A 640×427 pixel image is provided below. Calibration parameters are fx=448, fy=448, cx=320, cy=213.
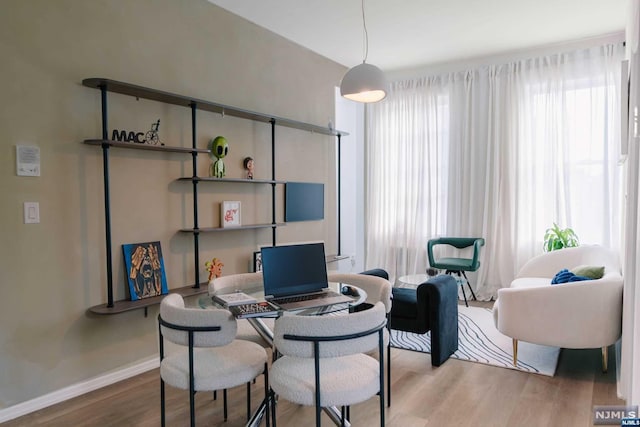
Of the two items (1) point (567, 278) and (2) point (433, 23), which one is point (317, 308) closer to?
(1) point (567, 278)

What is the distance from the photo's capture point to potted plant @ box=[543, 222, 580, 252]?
489 cm

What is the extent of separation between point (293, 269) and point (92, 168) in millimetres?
1651

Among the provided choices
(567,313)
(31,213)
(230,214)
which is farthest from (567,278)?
(31,213)

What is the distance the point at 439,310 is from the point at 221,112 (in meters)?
2.48

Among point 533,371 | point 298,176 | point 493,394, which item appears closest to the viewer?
point 493,394

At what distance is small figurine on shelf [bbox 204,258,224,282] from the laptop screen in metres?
1.60

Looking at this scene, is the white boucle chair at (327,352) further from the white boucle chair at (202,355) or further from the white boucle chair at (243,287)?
the white boucle chair at (243,287)

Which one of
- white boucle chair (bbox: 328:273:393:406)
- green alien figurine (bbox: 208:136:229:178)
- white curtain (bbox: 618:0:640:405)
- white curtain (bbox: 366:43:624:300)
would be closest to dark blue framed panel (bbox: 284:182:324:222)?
green alien figurine (bbox: 208:136:229:178)

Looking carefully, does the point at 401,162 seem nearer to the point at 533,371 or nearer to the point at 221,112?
the point at 221,112

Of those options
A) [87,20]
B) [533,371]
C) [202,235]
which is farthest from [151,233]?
[533,371]

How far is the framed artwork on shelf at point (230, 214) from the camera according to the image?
4004 millimetres

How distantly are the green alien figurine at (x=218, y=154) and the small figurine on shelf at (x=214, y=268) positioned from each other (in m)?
0.75

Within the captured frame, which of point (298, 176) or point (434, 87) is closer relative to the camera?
point (298, 176)

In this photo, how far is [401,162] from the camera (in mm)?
6172
